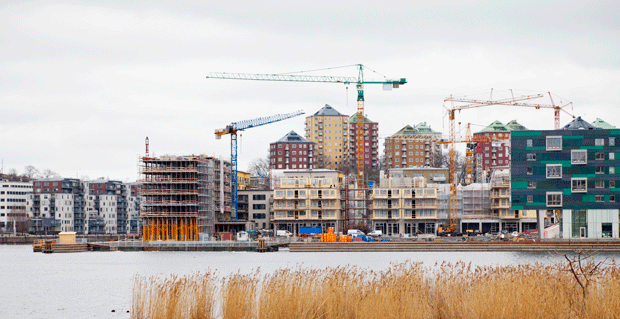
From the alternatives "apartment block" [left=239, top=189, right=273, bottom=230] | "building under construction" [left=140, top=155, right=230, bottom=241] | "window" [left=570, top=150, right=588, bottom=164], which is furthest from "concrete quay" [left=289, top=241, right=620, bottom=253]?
"apartment block" [left=239, top=189, right=273, bottom=230]

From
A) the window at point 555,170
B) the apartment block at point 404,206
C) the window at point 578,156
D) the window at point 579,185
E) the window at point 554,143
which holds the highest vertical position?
the window at point 554,143

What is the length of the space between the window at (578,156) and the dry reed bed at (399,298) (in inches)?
3222

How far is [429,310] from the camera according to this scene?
25469 millimetres

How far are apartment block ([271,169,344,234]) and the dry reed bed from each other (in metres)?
124

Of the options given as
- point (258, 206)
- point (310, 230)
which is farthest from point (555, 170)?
point (258, 206)

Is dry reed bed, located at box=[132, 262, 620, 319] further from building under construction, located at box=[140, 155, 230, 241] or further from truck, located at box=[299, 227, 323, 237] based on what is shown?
truck, located at box=[299, 227, 323, 237]

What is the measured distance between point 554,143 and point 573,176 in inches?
205

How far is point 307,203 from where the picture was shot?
152 metres

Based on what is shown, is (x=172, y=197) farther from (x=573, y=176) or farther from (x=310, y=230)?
(x=573, y=176)

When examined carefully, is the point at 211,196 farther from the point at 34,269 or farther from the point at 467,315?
the point at 467,315

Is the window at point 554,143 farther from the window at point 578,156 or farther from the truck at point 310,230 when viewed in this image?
the truck at point 310,230

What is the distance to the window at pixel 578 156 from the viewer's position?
105125 millimetres

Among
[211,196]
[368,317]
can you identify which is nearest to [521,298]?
[368,317]

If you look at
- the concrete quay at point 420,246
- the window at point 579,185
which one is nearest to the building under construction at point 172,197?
the concrete quay at point 420,246
